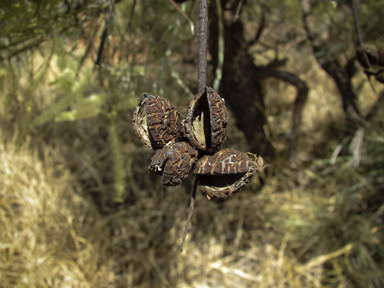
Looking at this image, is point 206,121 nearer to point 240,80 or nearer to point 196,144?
point 196,144

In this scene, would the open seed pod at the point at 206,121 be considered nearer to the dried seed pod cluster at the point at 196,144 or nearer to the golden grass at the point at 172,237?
the dried seed pod cluster at the point at 196,144

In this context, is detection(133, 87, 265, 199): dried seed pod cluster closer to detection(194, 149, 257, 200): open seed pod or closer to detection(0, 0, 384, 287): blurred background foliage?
detection(194, 149, 257, 200): open seed pod

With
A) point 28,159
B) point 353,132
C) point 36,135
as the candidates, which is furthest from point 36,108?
point 353,132

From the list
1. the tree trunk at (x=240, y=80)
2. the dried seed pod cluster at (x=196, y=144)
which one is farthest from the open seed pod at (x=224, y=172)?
the tree trunk at (x=240, y=80)

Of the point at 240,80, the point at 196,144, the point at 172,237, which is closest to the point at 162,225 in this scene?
the point at 172,237

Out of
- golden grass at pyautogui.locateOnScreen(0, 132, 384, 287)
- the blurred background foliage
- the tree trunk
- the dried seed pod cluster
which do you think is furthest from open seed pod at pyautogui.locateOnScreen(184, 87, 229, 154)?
golden grass at pyautogui.locateOnScreen(0, 132, 384, 287)

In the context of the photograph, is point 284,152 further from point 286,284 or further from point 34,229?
point 34,229
